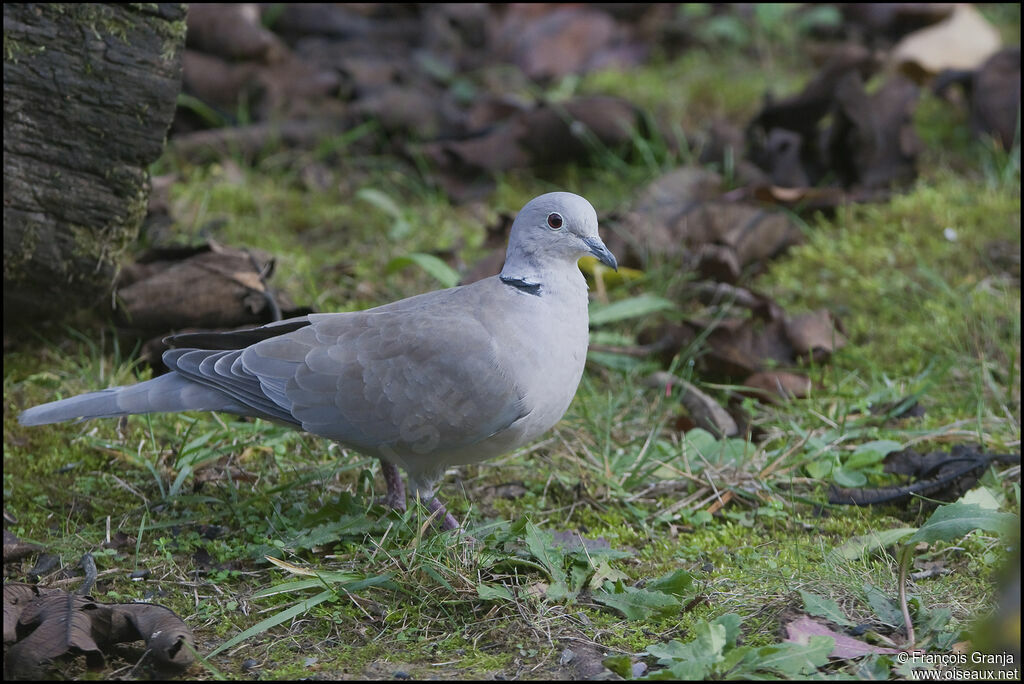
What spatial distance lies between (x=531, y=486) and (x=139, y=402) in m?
1.37

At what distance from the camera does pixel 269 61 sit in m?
6.90

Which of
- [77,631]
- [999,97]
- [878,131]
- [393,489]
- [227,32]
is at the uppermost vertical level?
[227,32]

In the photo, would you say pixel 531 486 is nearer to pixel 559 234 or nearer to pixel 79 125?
pixel 559 234

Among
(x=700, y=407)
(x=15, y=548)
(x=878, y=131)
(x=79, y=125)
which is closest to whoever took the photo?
(x=15, y=548)

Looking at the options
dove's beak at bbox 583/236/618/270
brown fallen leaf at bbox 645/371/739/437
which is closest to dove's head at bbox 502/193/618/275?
dove's beak at bbox 583/236/618/270

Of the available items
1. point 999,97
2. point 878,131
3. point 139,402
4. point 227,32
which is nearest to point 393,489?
point 139,402

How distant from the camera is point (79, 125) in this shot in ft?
12.3

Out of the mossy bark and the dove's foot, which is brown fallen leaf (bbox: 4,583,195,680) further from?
the mossy bark

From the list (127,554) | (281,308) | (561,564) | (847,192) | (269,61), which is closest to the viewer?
(561,564)

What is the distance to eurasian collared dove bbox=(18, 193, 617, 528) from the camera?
3.17 meters

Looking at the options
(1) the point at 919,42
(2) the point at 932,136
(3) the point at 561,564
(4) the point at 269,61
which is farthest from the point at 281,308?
(1) the point at 919,42

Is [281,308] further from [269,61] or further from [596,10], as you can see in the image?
[596,10]

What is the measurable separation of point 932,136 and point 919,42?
784 mm

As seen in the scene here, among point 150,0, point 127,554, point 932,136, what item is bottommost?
point 127,554
